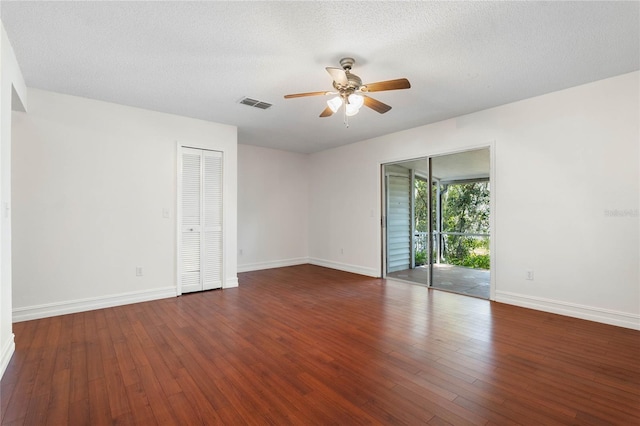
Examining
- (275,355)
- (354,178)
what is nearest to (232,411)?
(275,355)

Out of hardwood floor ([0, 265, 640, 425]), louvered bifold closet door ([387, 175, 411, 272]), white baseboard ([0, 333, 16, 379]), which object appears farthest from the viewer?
louvered bifold closet door ([387, 175, 411, 272])

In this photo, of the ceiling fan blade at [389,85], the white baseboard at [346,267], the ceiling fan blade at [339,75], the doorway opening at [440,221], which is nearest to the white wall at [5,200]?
the ceiling fan blade at [339,75]

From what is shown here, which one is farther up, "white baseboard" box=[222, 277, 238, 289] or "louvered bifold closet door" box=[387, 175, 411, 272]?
"louvered bifold closet door" box=[387, 175, 411, 272]

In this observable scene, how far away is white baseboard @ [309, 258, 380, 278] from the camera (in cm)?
592

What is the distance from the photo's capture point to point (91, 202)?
12.9 feet

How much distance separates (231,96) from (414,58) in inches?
86.7

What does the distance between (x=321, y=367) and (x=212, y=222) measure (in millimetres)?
3254

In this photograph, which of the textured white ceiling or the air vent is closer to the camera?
the textured white ceiling

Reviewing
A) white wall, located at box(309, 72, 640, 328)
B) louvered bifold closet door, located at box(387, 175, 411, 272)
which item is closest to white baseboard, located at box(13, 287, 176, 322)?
louvered bifold closet door, located at box(387, 175, 411, 272)

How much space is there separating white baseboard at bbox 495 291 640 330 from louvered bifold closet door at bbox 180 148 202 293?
4472mm

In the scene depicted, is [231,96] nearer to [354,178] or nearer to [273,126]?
[273,126]

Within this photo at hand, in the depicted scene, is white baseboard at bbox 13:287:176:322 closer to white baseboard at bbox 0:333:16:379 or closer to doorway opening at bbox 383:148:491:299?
white baseboard at bbox 0:333:16:379

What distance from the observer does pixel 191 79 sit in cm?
331

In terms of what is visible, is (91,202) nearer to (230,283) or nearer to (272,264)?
(230,283)
